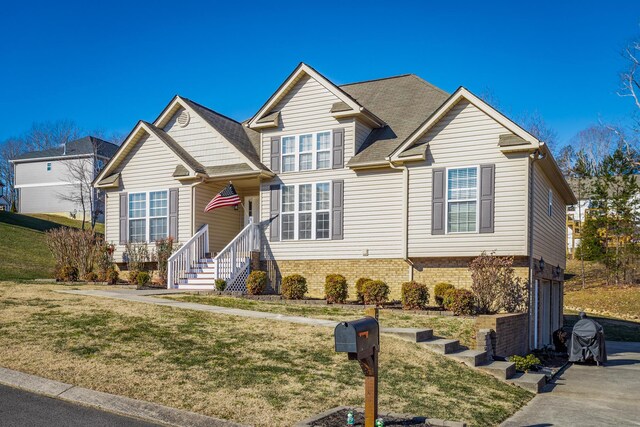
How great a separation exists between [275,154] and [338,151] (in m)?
2.33

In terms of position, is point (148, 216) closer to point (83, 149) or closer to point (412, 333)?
point (412, 333)

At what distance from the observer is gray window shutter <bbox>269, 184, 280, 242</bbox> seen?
823 inches

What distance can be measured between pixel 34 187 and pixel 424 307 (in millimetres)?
46114

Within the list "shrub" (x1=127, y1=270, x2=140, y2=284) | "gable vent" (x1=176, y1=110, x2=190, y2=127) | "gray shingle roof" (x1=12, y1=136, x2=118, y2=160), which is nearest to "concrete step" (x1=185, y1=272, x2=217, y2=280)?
"shrub" (x1=127, y1=270, x2=140, y2=284)

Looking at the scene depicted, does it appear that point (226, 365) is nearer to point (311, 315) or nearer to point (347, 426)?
point (347, 426)

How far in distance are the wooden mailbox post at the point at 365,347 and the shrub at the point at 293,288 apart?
1168cm

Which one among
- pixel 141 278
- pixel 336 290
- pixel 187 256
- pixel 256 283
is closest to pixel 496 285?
pixel 336 290

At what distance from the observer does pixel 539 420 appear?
8.87m

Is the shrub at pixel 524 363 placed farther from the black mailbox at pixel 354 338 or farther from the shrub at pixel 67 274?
the shrub at pixel 67 274

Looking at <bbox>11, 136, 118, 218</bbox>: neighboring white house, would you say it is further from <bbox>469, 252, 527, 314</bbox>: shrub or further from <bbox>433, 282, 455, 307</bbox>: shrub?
<bbox>469, 252, 527, 314</bbox>: shrub

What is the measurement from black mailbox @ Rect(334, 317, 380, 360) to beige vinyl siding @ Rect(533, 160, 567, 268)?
12296 mm

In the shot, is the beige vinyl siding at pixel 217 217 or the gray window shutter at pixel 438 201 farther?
the beige vinyl siding at pixel 217 217

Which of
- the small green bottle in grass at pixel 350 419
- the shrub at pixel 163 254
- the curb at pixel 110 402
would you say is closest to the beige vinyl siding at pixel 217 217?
the shrub at pixel 163 254

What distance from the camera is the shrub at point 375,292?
17280mm
